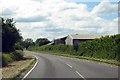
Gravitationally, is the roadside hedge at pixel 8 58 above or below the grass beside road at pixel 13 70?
above

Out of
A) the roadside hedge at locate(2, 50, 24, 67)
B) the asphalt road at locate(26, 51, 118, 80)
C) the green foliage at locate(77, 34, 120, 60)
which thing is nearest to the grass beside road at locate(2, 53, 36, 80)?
the asphalt road at locate(26, 51, 118, 80)

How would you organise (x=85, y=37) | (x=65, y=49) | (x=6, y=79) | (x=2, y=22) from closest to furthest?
1. (x=6, y=79)
2. (x=2, y=22)
3. (x=65, y=49)
4. (x=85, y=37)

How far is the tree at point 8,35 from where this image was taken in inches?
2293

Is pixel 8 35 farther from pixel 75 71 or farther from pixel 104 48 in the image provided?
pixel 75 71

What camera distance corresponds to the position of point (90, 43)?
6128cm

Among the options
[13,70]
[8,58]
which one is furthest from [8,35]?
[13,70]

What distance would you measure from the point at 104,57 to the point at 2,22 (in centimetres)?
1797

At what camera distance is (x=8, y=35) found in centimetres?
5969

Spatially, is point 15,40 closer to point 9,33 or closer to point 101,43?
point 9,33

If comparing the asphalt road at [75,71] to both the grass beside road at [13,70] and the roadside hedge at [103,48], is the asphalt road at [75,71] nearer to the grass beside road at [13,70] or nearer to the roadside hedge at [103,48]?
the grass beside road at [13,70]

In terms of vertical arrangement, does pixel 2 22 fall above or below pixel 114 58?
above

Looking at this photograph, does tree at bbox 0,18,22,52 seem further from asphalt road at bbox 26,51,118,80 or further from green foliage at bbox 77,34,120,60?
asphalt road at bbox 26,51,118,80

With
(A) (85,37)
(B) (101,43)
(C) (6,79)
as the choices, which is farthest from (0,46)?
(A) (85,37)

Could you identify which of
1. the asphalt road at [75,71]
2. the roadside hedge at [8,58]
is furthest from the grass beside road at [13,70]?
the roadside hedge at [8,58]
